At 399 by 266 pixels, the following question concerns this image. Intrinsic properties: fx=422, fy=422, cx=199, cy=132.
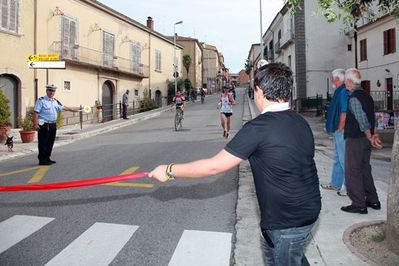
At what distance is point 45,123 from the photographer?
9750 millimetres

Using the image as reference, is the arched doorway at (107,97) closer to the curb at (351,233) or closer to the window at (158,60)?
the window at (158,60)

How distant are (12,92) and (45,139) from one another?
40.5 ft

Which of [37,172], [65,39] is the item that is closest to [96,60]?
[65,39]

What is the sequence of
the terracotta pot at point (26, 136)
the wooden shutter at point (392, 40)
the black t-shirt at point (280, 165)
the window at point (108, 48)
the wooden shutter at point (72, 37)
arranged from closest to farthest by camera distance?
the black t-shirt at point (280, 165)
the terracotta pot at point (26, 136)
the wooden shutter at point (72, 37)
the wooden shutter at point (392, 40)
the window at point (108, 48)

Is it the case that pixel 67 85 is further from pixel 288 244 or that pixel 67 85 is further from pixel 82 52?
pixel 288 244

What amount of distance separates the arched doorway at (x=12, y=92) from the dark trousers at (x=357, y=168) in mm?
18441

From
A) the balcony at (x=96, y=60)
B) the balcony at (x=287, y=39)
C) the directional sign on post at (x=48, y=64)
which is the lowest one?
the directional sign on post at (x=48, y=64)

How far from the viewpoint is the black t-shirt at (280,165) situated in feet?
8.14

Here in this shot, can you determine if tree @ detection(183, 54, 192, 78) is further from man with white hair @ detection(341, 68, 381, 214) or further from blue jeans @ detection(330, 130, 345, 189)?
man with white hair @ detection(341, 68, 381, 214)

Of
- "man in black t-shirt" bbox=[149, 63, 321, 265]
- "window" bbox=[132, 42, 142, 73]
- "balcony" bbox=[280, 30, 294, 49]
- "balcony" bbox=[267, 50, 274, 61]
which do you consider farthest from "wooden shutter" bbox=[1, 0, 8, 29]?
"balcony" bbox=[267, 50, 274, 61]

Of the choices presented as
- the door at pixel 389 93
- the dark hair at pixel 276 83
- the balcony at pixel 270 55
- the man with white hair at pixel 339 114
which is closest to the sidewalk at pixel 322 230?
the man with white hair at pixel 339 114

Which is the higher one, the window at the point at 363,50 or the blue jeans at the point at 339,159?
the window at the point at 363,50

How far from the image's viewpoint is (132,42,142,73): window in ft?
118

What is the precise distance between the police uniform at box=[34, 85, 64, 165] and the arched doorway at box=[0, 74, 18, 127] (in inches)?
461
